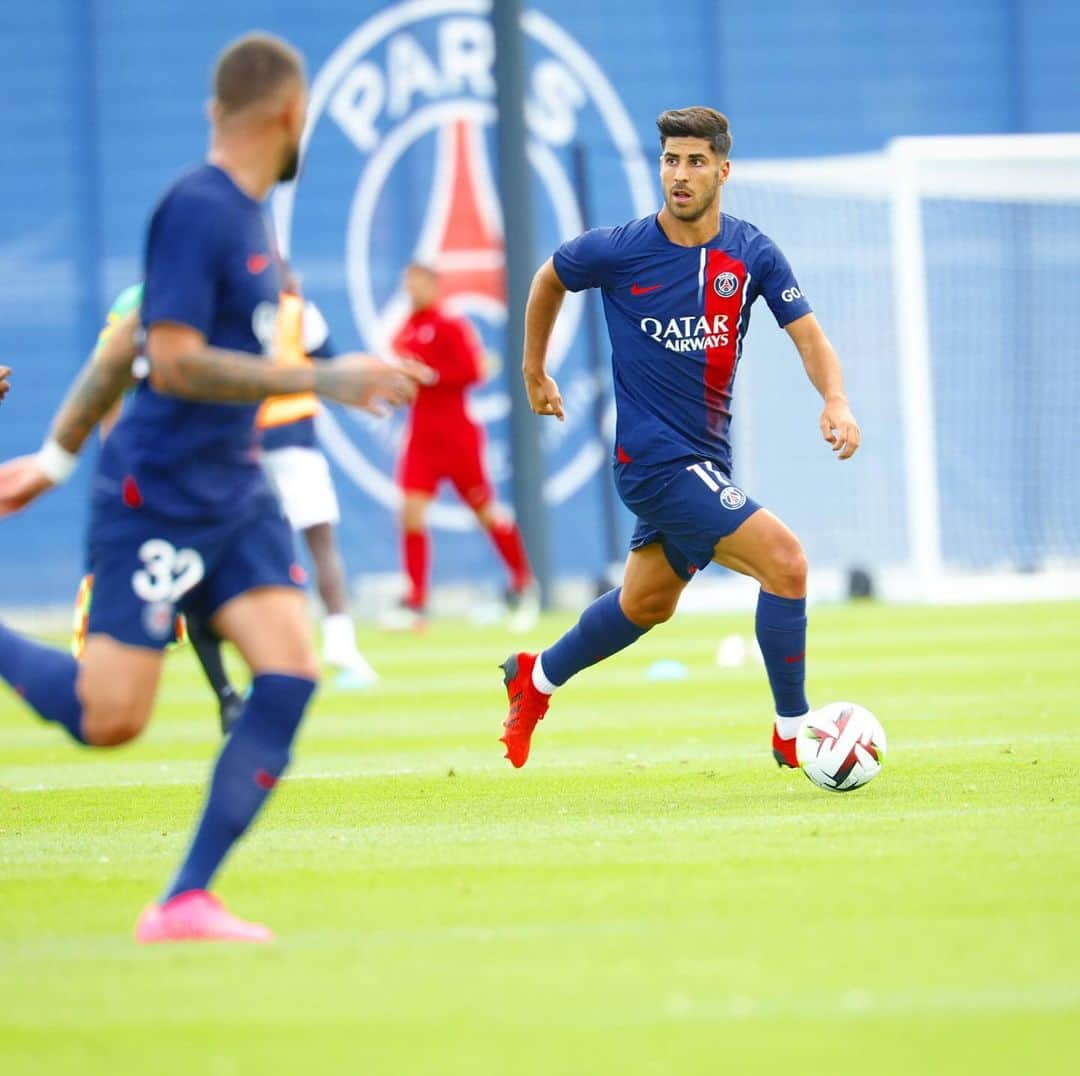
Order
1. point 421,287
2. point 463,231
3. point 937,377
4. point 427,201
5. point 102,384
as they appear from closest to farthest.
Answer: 1. point 102,384
2. point 421,287
3. point 937,377
4. point 463,231
5. point 427,201

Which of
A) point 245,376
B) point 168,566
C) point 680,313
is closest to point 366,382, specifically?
point 245,376

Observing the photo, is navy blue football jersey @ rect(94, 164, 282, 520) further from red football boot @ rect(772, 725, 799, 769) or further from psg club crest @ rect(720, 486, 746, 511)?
red football boot @ rect(772, 725, 799, 769)

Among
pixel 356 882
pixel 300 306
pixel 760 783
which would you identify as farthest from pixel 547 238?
pixel 356 882

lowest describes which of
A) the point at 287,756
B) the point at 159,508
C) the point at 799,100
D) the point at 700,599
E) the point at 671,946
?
the point at 700,599

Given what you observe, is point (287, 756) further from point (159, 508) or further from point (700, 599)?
point (700, 599)

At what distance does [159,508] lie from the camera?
16.3 ft

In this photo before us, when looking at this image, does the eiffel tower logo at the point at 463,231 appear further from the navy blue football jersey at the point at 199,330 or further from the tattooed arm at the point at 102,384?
the navy blue football jersey at the point at 199,330

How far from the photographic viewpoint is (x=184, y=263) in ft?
15.8

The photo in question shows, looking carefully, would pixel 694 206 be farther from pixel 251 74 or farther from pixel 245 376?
pixel 245 376

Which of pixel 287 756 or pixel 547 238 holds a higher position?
pixel 547 238

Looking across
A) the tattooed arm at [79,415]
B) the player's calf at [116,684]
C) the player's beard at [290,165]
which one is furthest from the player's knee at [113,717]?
the player's beard at [290,165]

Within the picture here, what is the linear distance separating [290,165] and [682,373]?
2973mm

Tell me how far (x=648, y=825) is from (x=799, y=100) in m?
18.4

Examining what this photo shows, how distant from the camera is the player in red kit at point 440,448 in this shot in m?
18.5
